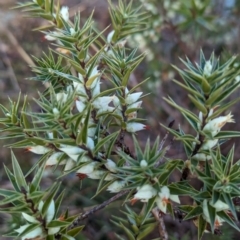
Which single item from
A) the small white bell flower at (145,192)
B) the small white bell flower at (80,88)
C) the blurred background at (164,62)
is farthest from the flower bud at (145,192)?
the blurred background at (164,62)

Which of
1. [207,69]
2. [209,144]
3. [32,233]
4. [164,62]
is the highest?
[207,69]

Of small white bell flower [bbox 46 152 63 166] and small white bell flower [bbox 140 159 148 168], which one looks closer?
small white bell flower [bbox 140 159 148 168]

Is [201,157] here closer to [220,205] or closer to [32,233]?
[220,205]

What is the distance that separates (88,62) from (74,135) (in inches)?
6.3

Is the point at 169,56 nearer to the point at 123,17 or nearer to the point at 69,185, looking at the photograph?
the point at 69,185

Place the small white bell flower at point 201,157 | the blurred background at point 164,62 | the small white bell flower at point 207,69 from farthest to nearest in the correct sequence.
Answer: the blurred background at point 164,62 → the small white bell flower at point 201,157 → the small white bell flower at point 207,69

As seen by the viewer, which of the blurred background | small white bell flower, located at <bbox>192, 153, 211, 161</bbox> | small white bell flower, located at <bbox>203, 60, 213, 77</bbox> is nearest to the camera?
small white bell flower, located at <bbox>203, 60, 213, 77</bbox>

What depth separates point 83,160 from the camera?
0.80 meters

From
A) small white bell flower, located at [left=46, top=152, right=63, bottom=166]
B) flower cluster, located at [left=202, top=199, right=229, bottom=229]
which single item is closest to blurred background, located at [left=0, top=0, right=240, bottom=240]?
flower cluster, located at [left=202, top=199, right=229, bottom=229]

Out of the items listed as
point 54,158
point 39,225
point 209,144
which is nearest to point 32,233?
point 39,225

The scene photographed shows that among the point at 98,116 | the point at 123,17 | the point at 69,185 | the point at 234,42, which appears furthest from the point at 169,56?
the point at 98,116

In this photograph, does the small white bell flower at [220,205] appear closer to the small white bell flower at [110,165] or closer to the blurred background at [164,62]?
the small white bell flower at [110,165]

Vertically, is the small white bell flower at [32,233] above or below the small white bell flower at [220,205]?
below

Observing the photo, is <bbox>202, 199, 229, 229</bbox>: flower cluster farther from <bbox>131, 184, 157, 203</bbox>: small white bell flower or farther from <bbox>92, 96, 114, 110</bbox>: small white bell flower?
<bbox>92, 96, 114, 110</bbox>: small white bell flower
